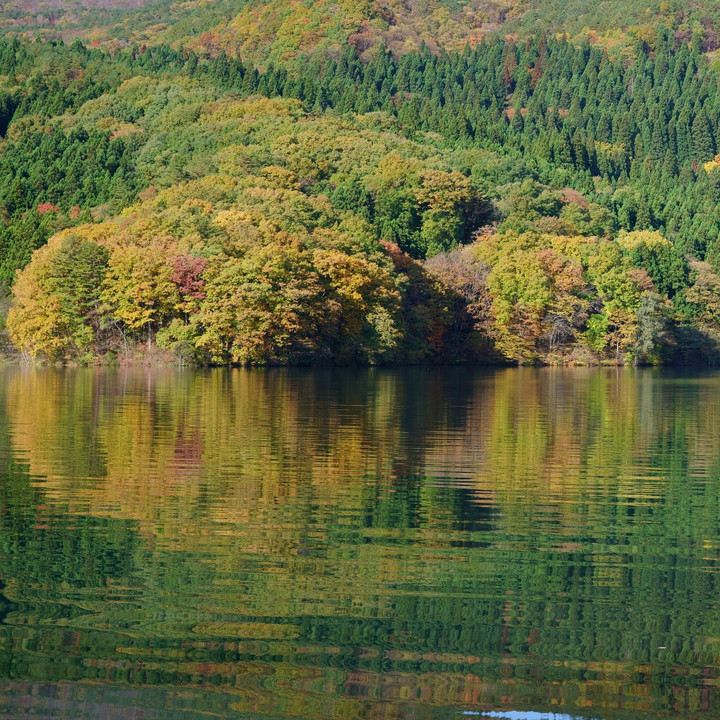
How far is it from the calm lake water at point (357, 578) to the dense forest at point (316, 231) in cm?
5407

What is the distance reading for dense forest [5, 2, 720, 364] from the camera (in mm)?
79375

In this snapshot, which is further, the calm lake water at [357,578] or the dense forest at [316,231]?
the dense forest at [316,231]

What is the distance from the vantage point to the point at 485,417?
33.4 meters

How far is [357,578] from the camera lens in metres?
12.2

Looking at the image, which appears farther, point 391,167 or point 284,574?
point 391,167

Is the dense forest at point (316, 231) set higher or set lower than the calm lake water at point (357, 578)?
higher

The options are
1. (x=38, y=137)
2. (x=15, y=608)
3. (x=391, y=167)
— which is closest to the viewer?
(x=15, y=608)

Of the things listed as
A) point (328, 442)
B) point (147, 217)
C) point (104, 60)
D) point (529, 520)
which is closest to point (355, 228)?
point (147, 217)

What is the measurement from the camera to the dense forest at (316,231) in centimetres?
7938

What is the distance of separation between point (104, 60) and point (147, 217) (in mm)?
117302

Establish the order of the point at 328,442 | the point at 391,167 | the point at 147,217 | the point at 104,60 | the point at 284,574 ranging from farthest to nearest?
the point at 104,60 < the point at 391,167 < the point at 147,217 < the point at 328,442 < the point at 284,574

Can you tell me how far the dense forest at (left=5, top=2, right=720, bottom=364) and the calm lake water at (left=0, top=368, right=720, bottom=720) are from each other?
54.1 meters

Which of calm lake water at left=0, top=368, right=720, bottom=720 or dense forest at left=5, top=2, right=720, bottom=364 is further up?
dense forest at left=5, top=2, right=720, bottom=364

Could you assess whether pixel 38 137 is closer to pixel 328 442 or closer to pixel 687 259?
pixel 687 259
